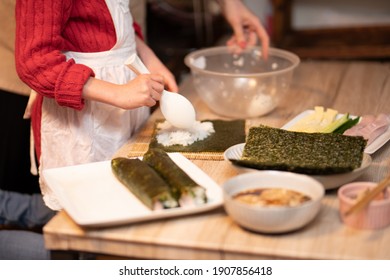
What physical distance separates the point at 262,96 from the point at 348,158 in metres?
0.52

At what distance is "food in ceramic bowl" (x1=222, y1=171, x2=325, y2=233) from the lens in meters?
1.09

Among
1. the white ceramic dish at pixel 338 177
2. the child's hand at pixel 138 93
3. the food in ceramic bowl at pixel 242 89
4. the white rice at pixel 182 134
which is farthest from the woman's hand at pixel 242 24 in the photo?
the white ceramic dish at pixel 338 177

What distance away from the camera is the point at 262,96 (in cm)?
179

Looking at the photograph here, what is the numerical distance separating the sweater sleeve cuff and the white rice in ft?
0.83

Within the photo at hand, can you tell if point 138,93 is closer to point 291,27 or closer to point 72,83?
point 72,83

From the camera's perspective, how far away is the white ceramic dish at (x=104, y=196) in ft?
3.85

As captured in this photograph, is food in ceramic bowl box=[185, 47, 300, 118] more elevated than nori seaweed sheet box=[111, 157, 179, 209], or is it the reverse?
nori seaweed sheet box=[111, 157, 179, 209]

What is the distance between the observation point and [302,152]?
1.36m

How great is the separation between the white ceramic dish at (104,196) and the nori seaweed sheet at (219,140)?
0.33 feet

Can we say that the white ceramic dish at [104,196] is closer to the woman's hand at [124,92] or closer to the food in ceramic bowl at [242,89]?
the woman's hand at [124,92]

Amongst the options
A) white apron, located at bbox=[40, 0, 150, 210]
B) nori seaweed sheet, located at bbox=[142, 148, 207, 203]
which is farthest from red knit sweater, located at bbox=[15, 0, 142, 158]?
nori seaweed sheet, located at bbox=[142, 148, 207, 203]

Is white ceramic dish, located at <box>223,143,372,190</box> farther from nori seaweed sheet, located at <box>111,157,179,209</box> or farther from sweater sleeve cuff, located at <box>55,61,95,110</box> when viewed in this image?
sweater sleeve cuff, located at <box>55,61,95,110</box>

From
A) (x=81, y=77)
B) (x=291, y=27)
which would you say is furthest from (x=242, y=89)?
(x=291, y=27)

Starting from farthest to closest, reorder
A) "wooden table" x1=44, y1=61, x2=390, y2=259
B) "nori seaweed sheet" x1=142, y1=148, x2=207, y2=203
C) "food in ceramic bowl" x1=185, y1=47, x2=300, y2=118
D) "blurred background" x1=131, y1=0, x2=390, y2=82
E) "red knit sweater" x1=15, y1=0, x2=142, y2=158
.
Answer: "blurred background" x1=131, y1=0, x2=390, y2=82
"food in ceramic bowl" x1=185, y1=47, x2=300, y2=118
"red knit sweater" x1=15, y1=0, x2=142, y2=158
"nori seaweed sheet" x1=142, y1=148, x2=207, y2=203
"wooden table" x1=44, y1=61, x2=390, y2=259
